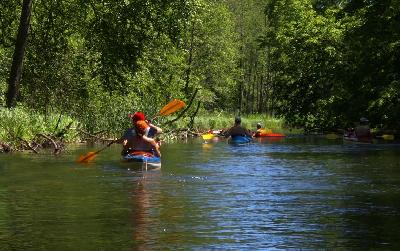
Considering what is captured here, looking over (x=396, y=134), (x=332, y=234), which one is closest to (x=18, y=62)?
(x=396, y=134)

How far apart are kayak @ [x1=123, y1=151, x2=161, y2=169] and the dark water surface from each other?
0.83 ft

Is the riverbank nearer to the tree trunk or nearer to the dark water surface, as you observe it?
the tree trunk

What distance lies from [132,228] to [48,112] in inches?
965

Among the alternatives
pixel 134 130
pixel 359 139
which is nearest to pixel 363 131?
pixel 359 139

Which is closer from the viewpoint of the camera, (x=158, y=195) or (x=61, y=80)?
(x=158, y=195)

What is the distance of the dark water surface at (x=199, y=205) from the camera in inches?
381

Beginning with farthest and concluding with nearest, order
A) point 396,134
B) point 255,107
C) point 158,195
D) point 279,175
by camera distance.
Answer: point 255,107
point 396,134
point 279,175
point 158,195

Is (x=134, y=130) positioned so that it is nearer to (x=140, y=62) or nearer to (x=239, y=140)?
(x=140, y=62)

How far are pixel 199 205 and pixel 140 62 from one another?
1959 centimetres

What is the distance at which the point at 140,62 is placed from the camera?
3209 centimetres

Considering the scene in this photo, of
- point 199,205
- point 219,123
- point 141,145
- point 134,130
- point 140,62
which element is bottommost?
point 199,205

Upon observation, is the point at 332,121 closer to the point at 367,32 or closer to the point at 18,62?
the point at 367,32

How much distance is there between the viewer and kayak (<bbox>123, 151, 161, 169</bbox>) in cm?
1956

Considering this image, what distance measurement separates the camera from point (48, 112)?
34.2 m
